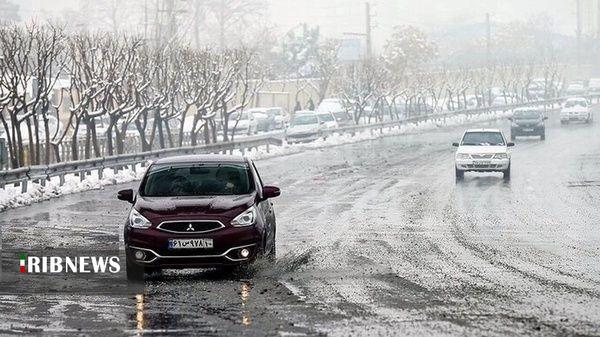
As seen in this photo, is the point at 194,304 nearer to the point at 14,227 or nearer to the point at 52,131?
the point at 14,227

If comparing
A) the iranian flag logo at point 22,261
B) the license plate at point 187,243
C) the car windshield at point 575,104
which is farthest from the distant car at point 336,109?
the license plate at point 187,243

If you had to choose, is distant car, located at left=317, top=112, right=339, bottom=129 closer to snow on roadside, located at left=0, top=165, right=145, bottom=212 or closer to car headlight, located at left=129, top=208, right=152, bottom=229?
snow on roadside, located at left=0, top=165, right=145, bottom=212

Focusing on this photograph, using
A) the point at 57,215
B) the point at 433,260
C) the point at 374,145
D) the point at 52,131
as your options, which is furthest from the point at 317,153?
the point at 433,260

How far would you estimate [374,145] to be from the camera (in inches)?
2283

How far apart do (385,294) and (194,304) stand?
206 centimetres

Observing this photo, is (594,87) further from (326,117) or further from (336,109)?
(326,117)

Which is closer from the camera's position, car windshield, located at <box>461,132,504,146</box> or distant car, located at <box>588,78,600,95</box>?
car windshield, located at <box>461,132,504,146</box>

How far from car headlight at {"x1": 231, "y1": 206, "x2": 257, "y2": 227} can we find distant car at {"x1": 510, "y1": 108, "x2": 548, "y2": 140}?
146ft

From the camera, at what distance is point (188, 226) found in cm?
1475

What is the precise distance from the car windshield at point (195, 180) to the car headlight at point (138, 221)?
0.75 m

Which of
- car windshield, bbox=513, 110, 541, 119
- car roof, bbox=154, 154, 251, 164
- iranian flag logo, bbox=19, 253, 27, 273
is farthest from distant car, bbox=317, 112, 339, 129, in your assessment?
car roof, bbox=154, 154, 251, 164

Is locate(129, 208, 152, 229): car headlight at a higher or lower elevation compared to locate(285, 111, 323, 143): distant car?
higher

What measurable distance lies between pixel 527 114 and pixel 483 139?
78.6 ft

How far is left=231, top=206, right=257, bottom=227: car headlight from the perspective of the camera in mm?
14898
